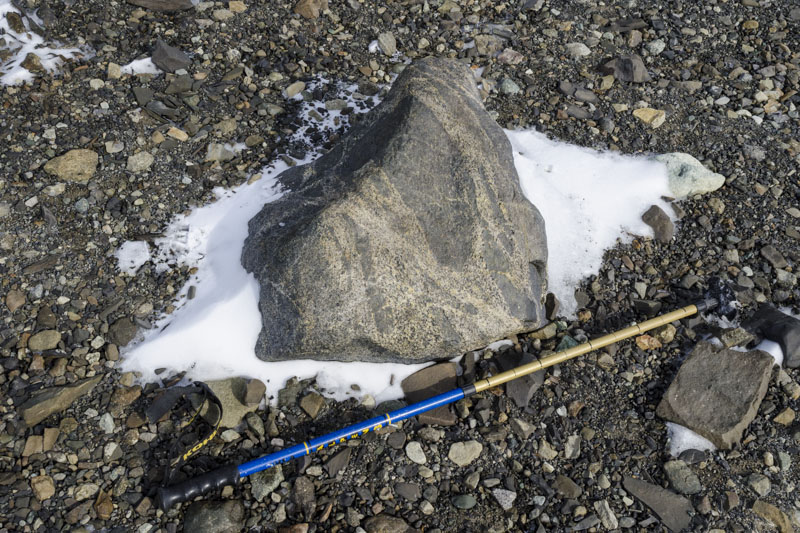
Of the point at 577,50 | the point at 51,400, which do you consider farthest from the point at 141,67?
the point at 577,50

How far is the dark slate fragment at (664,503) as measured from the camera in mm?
3420

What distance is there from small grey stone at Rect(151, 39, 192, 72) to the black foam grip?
3.29m

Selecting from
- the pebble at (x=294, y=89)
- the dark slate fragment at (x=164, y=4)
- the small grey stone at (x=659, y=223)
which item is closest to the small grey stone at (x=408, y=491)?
the small grey stone at (x=659, y=223)

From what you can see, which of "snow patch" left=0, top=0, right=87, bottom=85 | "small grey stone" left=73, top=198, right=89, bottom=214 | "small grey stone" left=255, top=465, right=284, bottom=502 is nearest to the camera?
"small grey stone" left=255, top=465, right=284, bottom=502

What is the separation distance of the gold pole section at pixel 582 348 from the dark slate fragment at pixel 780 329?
0.40m

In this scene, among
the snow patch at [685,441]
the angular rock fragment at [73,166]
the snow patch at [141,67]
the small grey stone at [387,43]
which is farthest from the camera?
the small grey stone at [387,43]

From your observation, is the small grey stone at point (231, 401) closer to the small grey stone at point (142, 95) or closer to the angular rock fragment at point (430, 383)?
the angular rock fragment at point (430, 383)

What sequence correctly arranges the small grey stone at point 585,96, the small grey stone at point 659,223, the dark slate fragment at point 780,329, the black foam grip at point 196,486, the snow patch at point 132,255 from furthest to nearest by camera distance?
the small grey stone at point 585,96
the small grey stone at point 659,223
the snow patch at point 132,255
the dark slate fragment at point 780,329
the black foam grip at point 196,486

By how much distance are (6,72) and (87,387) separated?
2834 millimetres

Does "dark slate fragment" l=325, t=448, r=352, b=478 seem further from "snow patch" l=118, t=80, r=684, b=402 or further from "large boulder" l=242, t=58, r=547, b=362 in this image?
"large boulder" l=242, t=58, r=547, b=362

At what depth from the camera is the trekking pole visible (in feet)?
10.8

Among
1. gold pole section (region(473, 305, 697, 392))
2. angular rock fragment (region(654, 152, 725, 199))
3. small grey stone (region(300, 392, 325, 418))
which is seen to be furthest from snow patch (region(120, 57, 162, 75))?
angular rock fragment (region(654, 152, 725, 199))

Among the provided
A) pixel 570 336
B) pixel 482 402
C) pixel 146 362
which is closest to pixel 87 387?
pixel 146 362

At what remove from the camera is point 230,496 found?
3.40 m
